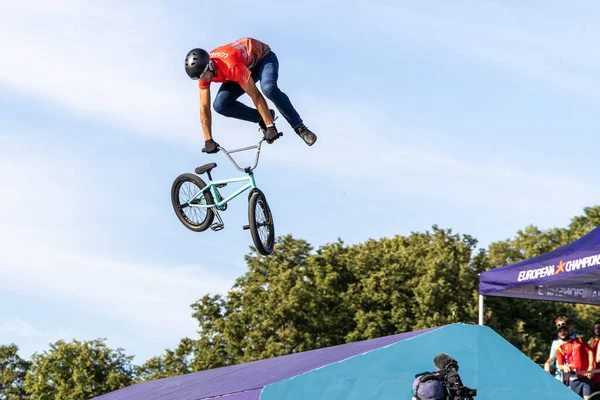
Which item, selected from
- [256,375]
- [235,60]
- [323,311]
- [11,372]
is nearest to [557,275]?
[256,375]

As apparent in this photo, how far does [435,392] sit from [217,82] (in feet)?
13.5

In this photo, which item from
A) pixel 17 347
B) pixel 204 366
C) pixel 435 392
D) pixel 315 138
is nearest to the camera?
pixel 435 392

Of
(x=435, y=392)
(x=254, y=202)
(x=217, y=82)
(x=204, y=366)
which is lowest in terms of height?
(x=435, y=392)

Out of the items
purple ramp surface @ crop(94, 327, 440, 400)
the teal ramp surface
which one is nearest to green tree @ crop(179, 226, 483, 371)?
purple ramp surface @ crop(94, 327, 440, 400)

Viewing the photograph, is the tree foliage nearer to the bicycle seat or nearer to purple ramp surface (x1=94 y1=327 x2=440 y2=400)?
purple ramp surface (x1=94 y1=327 x2=440 y2=400)

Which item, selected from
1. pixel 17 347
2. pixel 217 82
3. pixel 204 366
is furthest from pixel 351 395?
pixel 17 347

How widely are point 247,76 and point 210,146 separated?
0.92m

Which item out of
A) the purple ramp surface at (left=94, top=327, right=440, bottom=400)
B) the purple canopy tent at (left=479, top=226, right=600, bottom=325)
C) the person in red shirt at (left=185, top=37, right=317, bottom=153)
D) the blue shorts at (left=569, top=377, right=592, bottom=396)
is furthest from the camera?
the purple canopy tent at (left=479, top=226, right=600, bottom=325)

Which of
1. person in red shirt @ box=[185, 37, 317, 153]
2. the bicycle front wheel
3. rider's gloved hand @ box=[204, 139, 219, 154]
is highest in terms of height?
person in red shirt @ box=[185, 37, 317, 153]

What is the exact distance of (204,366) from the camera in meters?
39.5

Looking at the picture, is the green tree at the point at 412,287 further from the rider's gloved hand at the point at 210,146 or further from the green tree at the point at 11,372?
the rider's gloved hand at the point at 210,146

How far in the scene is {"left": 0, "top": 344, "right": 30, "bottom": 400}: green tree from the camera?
180ft

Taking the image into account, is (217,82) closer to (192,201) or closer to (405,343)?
(192,201)

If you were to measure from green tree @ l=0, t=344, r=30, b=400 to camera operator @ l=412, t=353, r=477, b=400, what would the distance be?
162 feet
